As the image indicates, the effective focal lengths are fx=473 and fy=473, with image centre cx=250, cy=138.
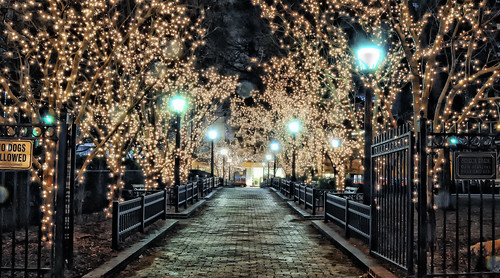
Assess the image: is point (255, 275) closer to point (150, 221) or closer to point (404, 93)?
point (150, 221)

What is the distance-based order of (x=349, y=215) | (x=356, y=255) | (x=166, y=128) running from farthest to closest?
(x=166, y=128), (x=349, y=215), (x=356, y=255)

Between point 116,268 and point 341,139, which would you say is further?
point 341,139

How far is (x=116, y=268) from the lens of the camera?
841cm

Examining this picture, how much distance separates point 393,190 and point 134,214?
6.41 metres

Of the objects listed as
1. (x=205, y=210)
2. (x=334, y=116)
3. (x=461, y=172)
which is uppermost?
(x=334, y=116)

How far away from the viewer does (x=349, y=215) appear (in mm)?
12047

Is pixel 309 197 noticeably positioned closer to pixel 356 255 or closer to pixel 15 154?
pixel 356 255

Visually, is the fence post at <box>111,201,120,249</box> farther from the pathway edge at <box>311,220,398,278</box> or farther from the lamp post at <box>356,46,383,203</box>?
the lamp post at <box>356,46,383,203</box>

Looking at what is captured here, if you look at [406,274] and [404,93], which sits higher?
[404,93]

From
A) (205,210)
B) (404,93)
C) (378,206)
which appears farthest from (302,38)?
(404,93)

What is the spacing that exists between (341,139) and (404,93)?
16053mm

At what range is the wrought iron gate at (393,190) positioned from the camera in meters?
7.39

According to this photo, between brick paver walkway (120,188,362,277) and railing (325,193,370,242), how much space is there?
0.69m

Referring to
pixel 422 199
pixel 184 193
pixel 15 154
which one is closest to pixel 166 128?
pixel 184 193
